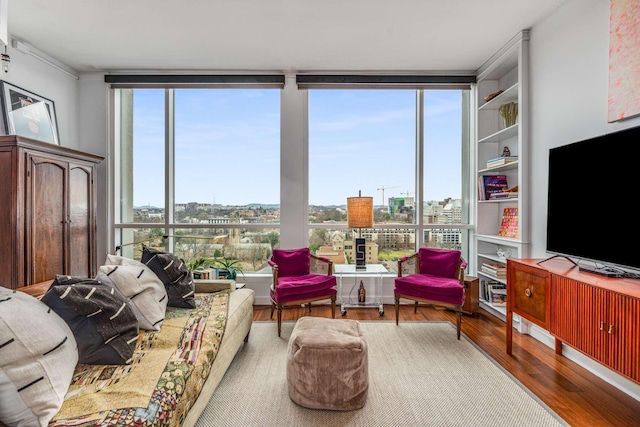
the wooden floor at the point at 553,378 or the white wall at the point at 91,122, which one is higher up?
the white wall at the point at 91,122

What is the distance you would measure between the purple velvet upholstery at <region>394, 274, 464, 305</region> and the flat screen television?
32.8 inches

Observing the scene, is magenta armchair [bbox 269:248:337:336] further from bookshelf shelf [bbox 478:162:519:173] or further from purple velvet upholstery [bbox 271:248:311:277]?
bookshelf shelf [bbox 478:162:519:173]

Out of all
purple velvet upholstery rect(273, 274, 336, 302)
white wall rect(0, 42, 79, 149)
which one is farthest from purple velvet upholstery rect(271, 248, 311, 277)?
white wall rect(0, 42, 79, 149)

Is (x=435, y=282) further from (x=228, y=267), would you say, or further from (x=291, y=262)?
(x=228, y=267)

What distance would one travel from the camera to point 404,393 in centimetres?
205

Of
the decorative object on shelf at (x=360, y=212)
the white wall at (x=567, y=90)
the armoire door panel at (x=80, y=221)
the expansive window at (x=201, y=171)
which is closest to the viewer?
the white wall at (x=567, y=90)

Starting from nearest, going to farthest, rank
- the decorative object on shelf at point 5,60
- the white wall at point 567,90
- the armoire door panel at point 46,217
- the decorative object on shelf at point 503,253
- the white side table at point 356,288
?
the white wall at point 567,90 → the armoire door panel at point 46,217 → the decorative object on shelf at point 5,60 → the decorative object on shelf at point 503,253 → the white side table at point 356,288

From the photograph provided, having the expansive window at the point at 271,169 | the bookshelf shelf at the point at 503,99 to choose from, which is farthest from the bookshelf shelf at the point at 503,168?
the bookshelf shelf at the point at 503,99

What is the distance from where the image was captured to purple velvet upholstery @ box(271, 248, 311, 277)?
3.45 m

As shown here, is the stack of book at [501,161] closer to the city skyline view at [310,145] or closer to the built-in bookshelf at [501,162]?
the built-in bookshelf at [501,162]

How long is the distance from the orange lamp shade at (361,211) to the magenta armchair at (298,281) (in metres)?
0.58

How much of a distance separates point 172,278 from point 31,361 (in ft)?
4.03

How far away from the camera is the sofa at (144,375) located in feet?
3.79

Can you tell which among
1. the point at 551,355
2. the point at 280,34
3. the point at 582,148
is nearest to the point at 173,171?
the point at 280,34
